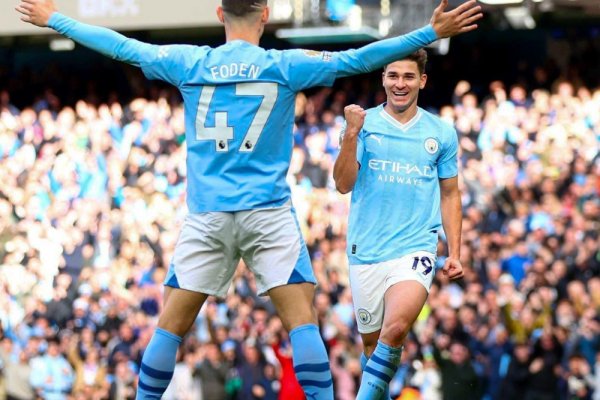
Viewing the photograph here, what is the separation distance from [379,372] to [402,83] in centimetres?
203

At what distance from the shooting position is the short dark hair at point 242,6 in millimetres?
7824

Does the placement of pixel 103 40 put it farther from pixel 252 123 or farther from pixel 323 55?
pixel 323 55

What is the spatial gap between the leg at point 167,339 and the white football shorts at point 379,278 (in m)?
A: 1.52

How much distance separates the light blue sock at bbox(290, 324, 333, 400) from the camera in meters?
7.75

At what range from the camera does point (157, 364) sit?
7863mm

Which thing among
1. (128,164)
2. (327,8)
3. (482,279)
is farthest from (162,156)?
(482,279)

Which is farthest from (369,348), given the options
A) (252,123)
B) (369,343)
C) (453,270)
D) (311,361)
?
(252,123)

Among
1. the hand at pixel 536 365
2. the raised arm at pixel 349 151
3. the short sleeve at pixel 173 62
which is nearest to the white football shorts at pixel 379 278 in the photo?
the raised arm at pixel 349 151

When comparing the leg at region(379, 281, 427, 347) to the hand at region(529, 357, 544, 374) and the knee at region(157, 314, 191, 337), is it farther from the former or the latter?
the hand at region(529, 357, 544, 374)

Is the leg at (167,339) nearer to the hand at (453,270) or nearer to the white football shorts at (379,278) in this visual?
the white football shorts at (379,278)

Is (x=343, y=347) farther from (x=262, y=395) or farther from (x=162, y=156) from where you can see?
(x=162, y=156)

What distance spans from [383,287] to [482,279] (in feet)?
32.4

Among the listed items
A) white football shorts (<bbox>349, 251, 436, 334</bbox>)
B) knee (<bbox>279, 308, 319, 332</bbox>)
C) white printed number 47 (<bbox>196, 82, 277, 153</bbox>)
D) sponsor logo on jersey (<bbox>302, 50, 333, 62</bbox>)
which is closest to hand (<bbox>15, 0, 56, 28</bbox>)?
white printed number 47 (<bbox>196, 82, 277, 153</bbox>)

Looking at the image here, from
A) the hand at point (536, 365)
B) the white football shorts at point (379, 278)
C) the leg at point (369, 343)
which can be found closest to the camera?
the white football shorts at point (379, 278)
